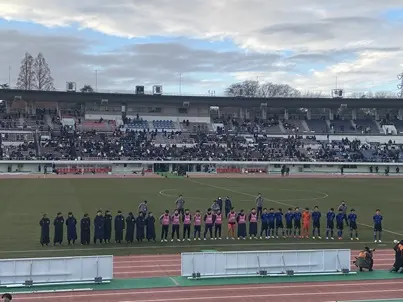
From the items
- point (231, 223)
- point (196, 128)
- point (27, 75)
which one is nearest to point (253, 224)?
point (231, 223)

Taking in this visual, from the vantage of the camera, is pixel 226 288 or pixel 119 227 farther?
pixel 119 227

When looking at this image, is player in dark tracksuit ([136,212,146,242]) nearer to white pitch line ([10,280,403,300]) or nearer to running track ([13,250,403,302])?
running track ([13,250,403,302])

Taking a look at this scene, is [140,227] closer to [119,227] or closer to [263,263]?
[119,227]

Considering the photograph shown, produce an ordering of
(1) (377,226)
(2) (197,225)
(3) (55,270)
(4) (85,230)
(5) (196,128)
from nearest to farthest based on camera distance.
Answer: (3) (55,270) → (4) (85,230) → (2) (197,225) → (1) (377,226) → (5) (196,128)

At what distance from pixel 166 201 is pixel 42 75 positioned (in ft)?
204

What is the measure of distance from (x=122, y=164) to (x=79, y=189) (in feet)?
71.3

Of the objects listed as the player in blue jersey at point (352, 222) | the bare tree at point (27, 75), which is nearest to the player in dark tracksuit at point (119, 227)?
the player in blue jersey at point (352, 222)

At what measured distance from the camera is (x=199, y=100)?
254 ft

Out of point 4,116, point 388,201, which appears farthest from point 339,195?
point 4,116

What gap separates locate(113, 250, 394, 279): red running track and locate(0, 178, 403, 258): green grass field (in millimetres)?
1021

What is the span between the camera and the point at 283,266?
16.5 m

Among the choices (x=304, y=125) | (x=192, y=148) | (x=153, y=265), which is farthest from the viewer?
(x=304, y=125)

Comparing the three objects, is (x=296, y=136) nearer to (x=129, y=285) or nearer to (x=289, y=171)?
(x=289, y=171)

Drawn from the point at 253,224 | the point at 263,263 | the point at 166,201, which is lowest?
the point at 166,201
